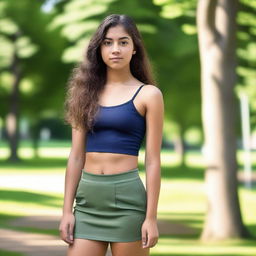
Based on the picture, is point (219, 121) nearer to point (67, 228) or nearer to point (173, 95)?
point (67, 228)

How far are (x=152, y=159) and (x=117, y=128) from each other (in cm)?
23

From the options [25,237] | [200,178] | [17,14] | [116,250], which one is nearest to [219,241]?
[25,237]

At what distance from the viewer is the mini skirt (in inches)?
154

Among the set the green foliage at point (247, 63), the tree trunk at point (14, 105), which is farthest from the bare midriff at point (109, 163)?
the tree trunk at point (14, 105)

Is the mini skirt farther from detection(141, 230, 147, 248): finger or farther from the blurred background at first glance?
the blurred background

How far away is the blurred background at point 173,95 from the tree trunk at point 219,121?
0.05ft

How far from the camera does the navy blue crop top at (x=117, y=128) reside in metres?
3.89

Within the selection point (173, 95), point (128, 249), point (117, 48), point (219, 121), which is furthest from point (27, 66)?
point (128, 249)

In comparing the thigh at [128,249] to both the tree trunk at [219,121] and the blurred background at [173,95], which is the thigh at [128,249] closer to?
the blurred background at [173,95]

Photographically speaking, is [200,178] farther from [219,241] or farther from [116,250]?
[116,250]

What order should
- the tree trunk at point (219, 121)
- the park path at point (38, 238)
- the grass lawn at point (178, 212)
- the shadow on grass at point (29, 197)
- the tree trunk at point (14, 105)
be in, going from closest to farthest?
the park path at point (38, 238)
the grass lawn at point (178, 212)
the tree trunk at point (219, 121)
the shadow on grass at point (29, 197)
the tree trunk at point (14, 105)

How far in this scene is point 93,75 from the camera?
407 cm

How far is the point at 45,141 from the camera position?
12150 centimetres

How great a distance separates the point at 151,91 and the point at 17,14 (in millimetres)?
37894
